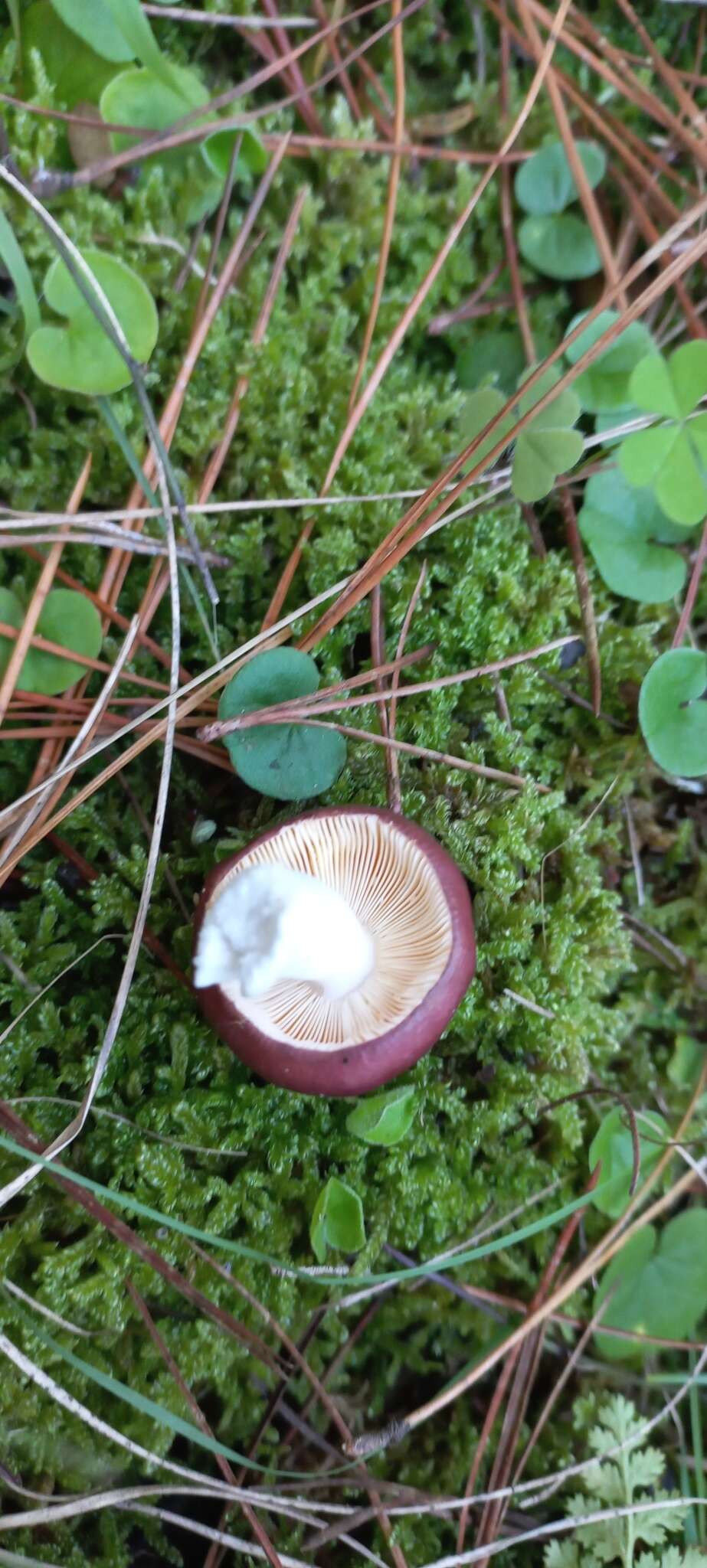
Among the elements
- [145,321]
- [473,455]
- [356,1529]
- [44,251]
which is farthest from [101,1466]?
[44,251]

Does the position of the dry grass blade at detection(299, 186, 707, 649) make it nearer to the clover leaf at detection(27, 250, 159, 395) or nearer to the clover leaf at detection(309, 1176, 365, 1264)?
the clover leaf at detection(27, 250, 159, 395)

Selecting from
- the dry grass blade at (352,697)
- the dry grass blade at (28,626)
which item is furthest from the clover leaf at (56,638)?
the dry grass blade at (352,697)

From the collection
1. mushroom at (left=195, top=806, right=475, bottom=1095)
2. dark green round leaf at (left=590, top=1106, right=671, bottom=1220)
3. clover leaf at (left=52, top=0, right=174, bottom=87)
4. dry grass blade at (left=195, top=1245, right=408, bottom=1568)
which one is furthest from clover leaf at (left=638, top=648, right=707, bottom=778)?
clover leaf at (left=52, top=0, right=174, bottom=87)

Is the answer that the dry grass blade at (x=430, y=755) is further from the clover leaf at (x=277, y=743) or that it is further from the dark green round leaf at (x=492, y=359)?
the dark green round leaf at (x=492, y=359)

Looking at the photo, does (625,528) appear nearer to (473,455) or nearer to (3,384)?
(473,455)

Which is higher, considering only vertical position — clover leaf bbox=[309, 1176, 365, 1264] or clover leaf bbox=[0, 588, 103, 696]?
clover leaf bbox=[0, 588, 103, 696]

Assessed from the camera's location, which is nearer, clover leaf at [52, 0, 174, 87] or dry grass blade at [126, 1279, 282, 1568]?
dry grass blade at [126, 1279, 282, 1568]
